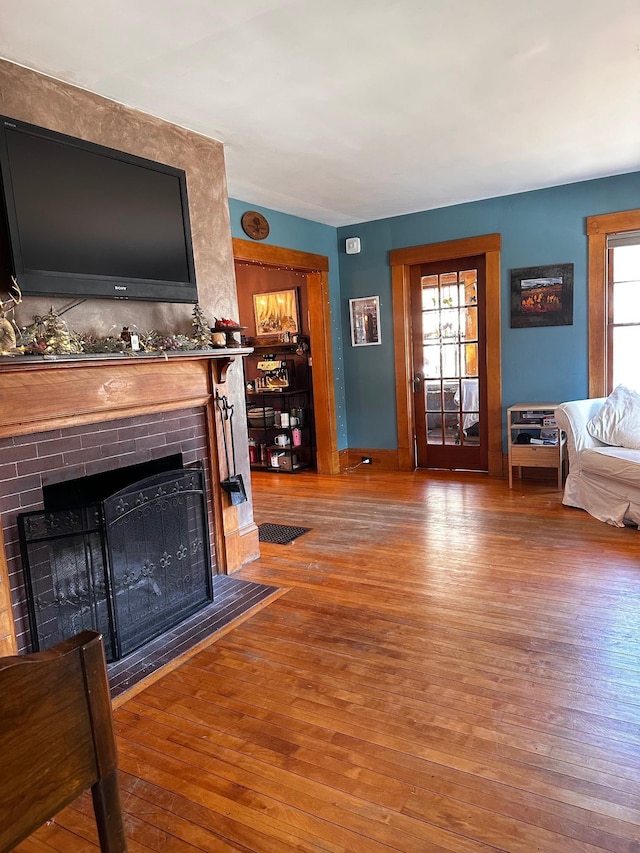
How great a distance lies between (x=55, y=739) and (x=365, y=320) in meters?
5.59

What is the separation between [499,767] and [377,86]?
293cm

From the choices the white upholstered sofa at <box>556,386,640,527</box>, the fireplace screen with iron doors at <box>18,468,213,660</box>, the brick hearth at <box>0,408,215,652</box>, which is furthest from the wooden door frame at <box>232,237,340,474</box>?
the fireplace screen with iron doors at <box>18,468,213,660</box>

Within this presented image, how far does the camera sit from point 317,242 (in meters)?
5.71

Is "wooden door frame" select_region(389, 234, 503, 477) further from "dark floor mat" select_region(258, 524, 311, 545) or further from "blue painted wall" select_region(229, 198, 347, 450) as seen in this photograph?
"dark floor mat" select_region(258, 524, 311, 545)

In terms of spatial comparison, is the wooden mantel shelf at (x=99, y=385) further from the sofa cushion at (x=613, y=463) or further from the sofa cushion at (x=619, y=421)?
the sofa cushion at (x=619, y=421)

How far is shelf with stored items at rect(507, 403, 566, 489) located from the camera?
15.6ft

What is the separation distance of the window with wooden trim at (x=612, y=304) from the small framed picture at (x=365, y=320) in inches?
81.6

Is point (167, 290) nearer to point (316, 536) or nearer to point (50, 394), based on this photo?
point (50, 394)

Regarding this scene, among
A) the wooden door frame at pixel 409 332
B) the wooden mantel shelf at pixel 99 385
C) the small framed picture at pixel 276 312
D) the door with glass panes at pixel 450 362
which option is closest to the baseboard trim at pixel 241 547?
the wooden mantel shelf at pixel 99 385

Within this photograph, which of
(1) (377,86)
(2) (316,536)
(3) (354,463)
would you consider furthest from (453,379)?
(1) (377,86)

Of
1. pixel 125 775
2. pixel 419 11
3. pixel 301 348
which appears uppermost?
pixel 419 11

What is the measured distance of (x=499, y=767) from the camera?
176 centimetres

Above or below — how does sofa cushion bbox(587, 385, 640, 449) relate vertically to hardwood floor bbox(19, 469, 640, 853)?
above

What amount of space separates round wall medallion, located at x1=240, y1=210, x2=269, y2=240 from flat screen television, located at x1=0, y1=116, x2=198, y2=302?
1.68 m
